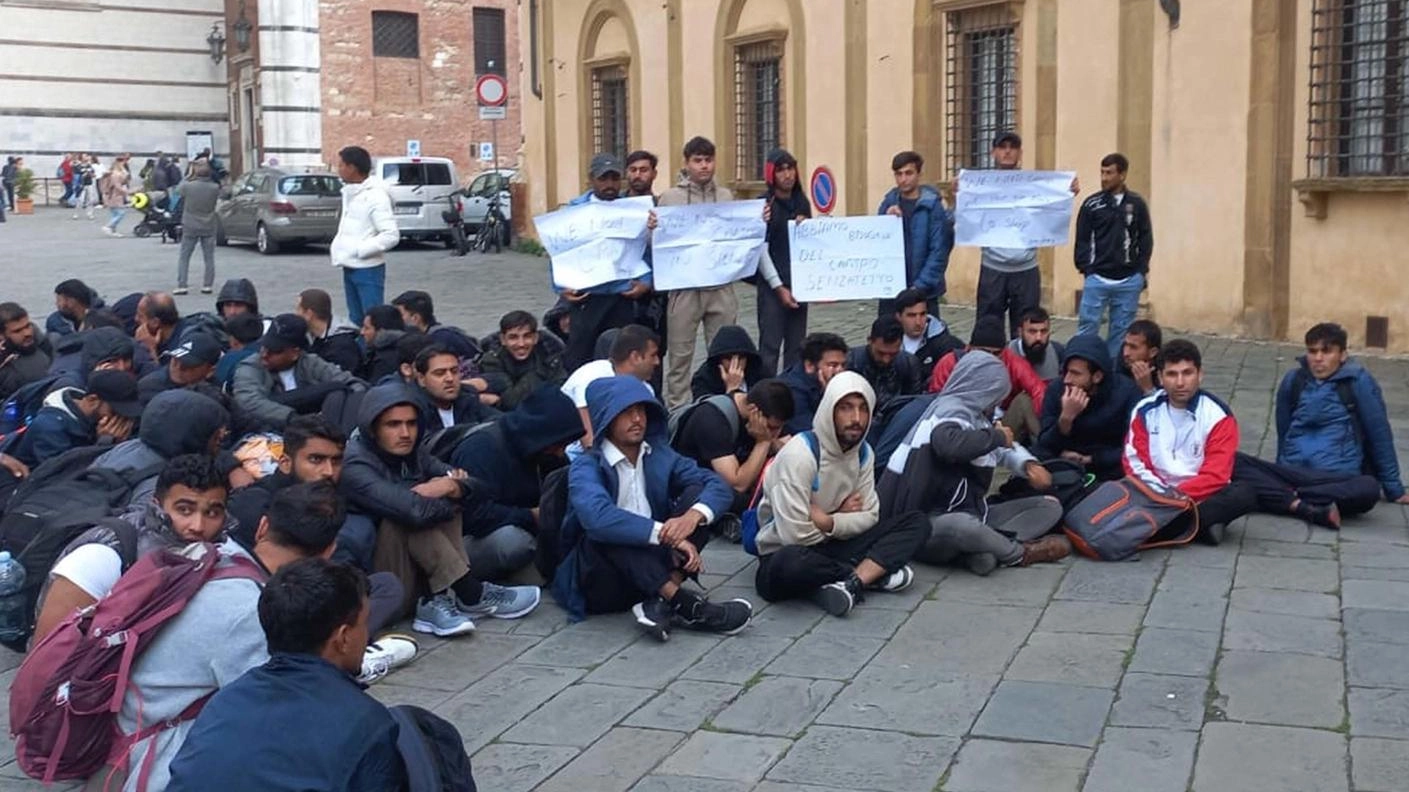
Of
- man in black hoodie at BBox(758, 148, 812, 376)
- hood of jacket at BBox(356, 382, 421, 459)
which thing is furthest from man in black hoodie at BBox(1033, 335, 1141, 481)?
hood of jacket at BBox(356, 382, 421, 459)

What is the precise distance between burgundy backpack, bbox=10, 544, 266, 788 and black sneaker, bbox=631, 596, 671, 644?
86.1 inches

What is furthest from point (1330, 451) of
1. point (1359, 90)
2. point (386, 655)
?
point (1359, 90)

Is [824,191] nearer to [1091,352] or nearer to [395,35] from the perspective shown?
[1091,352]

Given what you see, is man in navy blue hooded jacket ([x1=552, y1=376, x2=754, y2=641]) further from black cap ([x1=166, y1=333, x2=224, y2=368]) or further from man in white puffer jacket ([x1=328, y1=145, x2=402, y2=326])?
man in white puffer jacket ([x1=328, y1=145, x2=402, y2=326])

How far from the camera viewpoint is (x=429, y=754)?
375cm

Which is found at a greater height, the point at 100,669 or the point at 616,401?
the point at 616,401

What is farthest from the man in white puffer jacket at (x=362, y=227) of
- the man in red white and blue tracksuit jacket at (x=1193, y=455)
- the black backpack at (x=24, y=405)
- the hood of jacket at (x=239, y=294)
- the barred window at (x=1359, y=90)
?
the barred window at (x=1359, y=90)

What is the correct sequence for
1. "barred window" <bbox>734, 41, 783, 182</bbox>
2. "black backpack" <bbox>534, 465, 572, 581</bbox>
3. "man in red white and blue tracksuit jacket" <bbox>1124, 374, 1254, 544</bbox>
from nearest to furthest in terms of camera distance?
"black backpack" <bbox>534, 465, 572, 581</bbox> < "man in red white and blue tracksuit jacket" <bbox>1124, 374, 1254, 544</bbox> < "barred window" <bbox>734, 41, 783, 182</bbox>

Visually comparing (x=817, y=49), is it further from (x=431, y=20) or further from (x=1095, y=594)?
(x=431, y=20)

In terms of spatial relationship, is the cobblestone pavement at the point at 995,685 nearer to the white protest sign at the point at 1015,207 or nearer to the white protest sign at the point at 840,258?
the white protest sign at the point at 840,258

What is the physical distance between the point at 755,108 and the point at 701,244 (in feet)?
36.9

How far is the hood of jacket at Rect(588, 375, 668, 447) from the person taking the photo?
22.5 feet

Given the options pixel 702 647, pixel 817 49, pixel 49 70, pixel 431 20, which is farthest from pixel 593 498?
pixel 49 70

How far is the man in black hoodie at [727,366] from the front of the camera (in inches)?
350
